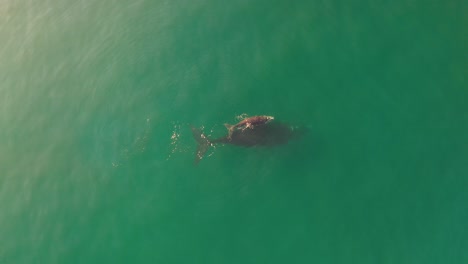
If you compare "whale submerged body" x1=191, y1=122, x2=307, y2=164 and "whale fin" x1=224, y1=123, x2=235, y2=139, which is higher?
"whale fin" x1=224, y1=123, x2=235, y2=139

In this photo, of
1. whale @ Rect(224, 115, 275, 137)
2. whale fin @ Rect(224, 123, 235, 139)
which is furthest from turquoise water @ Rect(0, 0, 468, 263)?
whale @ Rect(224, 115, 275, 137)

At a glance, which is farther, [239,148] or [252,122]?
[239,148]

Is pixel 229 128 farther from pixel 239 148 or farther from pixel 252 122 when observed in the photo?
pixel 252 122

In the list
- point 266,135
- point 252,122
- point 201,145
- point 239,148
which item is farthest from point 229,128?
point 266,135

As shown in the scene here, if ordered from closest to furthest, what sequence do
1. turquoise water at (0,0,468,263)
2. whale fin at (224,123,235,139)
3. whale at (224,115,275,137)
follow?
A: turquoise water at (0,0,468,263)
whale at (224,115,275,137)
whale fin at (224,123,235,139)

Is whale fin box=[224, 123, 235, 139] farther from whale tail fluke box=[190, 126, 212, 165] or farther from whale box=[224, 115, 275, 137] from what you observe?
whale tail fluke box=[190, 126, 212, 165]

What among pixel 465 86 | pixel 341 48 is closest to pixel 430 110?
pixel 465 86

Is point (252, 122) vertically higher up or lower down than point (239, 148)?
higher up

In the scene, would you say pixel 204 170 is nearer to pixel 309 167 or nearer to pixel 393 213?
pixel 309 167
